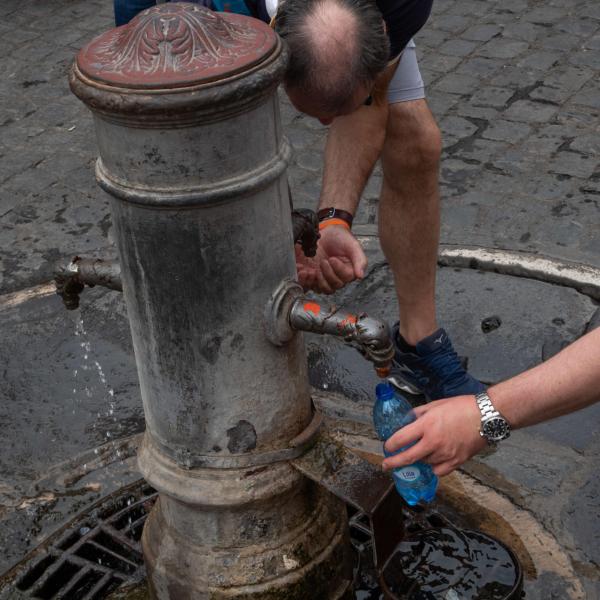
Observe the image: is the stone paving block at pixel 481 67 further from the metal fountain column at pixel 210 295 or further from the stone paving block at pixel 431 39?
the metal fountain column at pixel 210 295

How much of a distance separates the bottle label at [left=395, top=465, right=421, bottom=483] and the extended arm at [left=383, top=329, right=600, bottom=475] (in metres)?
0.18

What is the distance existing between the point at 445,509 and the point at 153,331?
1.22m

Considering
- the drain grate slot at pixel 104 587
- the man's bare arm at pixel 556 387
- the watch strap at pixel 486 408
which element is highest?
the man's bare arm at pixel 556 387

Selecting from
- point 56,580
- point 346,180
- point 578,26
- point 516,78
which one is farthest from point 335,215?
point 578,26

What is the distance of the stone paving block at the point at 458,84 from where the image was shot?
5.80m


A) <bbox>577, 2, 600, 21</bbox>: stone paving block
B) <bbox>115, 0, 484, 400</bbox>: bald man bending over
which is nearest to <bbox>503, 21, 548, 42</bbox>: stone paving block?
<bbox>577, 2, 600, 21</bbox>: stone paving block

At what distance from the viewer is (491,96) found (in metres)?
5.73

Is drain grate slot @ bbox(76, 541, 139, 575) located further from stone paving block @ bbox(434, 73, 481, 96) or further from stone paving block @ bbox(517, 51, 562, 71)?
stone paving block @ bbox(517, 51, 562, 71)

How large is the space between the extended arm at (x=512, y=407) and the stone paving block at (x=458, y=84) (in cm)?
367

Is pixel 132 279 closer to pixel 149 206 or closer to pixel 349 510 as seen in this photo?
pixel 149 206

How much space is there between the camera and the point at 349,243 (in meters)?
3.15

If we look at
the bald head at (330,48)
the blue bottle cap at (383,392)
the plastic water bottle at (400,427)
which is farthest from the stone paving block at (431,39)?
the blue bottle cap at (383,392)

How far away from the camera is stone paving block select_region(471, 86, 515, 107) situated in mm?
5660

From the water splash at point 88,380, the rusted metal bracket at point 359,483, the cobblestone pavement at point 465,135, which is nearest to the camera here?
the rusted metal bracket at point 359,483
